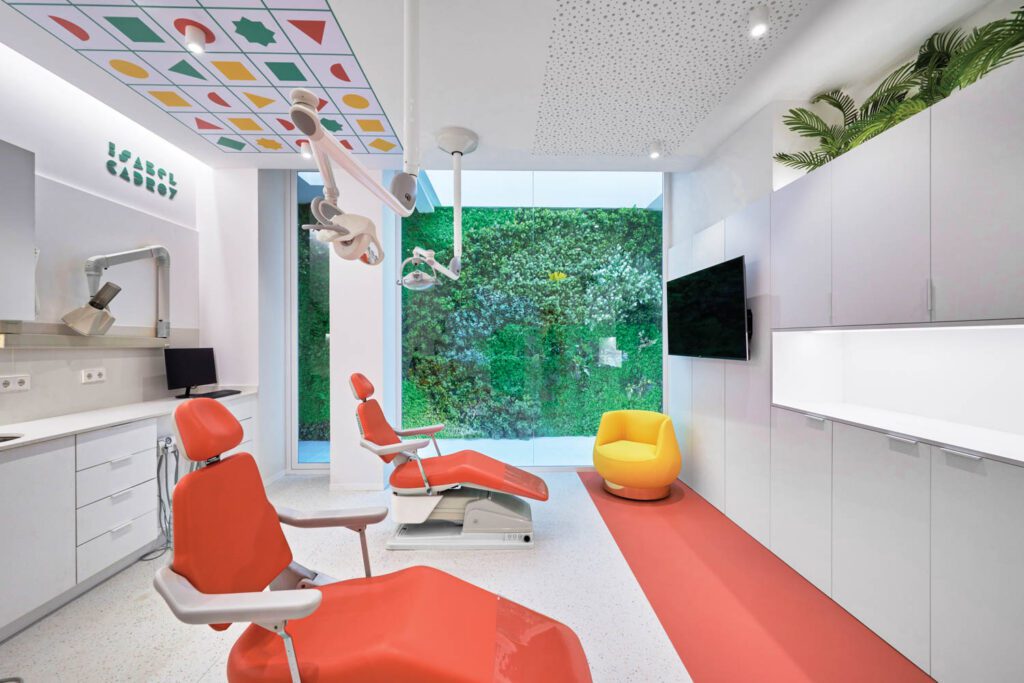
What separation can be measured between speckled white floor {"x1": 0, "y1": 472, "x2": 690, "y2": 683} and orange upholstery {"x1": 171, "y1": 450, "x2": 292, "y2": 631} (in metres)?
0.84

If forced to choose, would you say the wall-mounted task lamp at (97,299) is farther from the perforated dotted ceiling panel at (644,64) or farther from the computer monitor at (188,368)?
the perforated dotted ceiling panel at (644,64)

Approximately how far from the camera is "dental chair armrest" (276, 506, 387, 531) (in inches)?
56.4

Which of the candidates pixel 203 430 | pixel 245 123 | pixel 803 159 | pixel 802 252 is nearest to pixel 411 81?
pixel 203 430

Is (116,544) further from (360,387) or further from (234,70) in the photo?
(234,70)

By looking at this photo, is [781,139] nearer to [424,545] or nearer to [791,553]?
[791,553]

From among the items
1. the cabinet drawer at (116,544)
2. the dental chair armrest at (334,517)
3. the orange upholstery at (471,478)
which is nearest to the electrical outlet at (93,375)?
the cabinet drawer at (116,544)

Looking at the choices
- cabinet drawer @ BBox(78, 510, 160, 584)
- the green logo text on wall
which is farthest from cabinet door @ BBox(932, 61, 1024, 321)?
the green logo text on wall

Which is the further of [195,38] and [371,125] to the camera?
[371,125]

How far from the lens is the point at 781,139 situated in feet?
8.92

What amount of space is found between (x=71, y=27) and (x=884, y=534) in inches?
194

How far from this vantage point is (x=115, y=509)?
2320mm

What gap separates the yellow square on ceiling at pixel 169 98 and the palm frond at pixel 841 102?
14.6 feet

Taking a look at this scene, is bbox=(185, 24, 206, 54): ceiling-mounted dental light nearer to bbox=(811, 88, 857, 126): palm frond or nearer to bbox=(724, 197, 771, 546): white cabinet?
bbox=(724, 197, 771, 546): white cabinet

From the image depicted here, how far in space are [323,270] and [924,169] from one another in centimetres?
466
